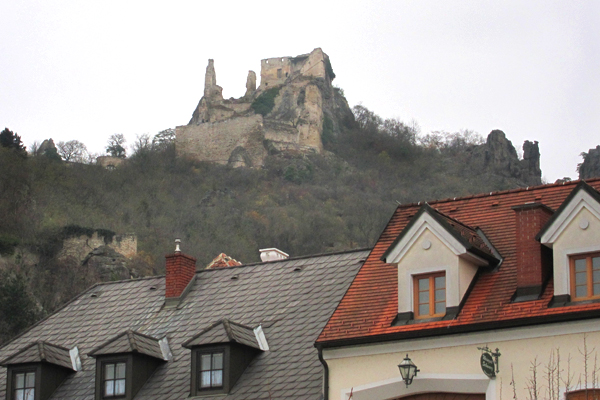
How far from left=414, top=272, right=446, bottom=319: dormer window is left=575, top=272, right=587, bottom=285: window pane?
177cm

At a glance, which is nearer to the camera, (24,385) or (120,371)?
(120,371)

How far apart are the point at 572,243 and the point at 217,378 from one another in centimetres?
634

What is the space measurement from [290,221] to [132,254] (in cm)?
1931

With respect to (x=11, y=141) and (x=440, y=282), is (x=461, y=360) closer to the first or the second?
(x=440, y=282)

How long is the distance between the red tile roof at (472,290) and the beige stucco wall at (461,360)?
0.61 feet

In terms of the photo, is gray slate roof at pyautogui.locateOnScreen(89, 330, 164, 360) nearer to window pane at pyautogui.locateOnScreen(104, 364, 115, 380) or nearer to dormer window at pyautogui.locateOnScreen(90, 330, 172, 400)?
dormer window at pyautogui.locateOnScreen(90, 330, 172, 400)

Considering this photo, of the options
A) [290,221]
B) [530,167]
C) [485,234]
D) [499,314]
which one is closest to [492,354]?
[499,314]

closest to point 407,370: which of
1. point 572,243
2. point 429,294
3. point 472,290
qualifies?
point 429,294

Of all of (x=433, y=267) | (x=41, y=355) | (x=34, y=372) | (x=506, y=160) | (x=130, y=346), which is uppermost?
(x=506, y=160)

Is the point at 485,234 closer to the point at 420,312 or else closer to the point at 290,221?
the point at 420,312

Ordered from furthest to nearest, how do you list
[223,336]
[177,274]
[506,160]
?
[506,160] < [177,274] < [223,336]

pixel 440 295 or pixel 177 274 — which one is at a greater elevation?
pixel 177 274

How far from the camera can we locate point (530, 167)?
369 ft

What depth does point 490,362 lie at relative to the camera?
13.9 metres
